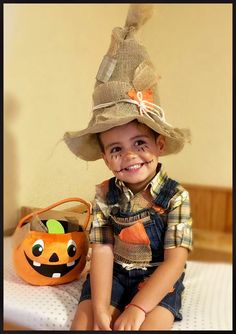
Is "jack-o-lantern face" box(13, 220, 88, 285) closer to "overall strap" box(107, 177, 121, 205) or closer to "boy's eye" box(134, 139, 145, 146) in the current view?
"overall strap" box(107, 177, 121, 205)

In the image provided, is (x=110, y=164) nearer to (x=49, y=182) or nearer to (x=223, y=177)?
(x=49, y=182)

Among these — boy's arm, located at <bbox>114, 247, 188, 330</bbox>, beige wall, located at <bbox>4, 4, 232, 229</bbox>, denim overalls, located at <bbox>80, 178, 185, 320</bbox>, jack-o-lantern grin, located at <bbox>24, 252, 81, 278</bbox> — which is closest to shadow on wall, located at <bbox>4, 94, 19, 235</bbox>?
beige wall, located at <bbox>4, 4, 232, 229</bbox>

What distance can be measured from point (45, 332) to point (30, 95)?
0.51 metres

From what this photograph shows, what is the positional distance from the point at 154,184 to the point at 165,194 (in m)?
0.03

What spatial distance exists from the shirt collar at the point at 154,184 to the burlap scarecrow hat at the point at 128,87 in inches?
2.9

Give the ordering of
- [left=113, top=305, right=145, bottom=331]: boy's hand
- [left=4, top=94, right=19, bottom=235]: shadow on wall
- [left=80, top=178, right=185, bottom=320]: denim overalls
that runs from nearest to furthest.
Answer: [left=113, top=305, right=145, bottom=331]: boy's hand < [left=80, top=178, right=185, bottom=320]: denim overalls < [left=4, top=94, right=19, bottom=235]: shadow on wall

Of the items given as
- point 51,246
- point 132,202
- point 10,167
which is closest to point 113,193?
point 132,202

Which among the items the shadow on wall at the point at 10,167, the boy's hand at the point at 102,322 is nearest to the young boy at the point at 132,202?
the boy's hand at the point at 102,322

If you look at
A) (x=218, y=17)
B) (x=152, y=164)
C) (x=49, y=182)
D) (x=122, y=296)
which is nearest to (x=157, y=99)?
(x=152, y=164)

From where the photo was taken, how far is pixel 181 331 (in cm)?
63

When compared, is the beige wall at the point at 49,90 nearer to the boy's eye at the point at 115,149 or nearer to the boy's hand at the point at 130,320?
the boy's eye at the point at 115,149

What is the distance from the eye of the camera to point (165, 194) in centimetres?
72

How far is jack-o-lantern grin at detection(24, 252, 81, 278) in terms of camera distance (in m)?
0.75

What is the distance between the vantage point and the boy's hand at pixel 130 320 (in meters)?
0.61
